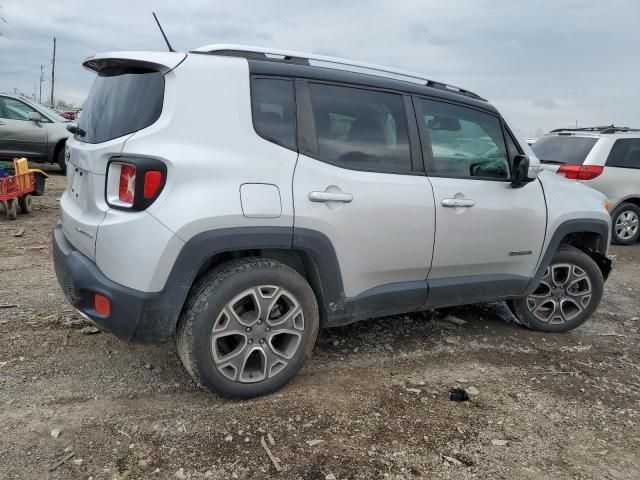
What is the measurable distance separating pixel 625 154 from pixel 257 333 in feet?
24.9

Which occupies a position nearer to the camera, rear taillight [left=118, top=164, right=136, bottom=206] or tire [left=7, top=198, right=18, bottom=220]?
rear taillight [left=118, top=164, right=136, bottom=206]

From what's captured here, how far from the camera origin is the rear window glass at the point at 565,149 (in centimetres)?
819

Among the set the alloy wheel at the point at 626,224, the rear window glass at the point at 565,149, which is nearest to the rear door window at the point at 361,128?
the rear window glass at the point at 565,149

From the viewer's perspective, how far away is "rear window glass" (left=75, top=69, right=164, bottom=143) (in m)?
2.76

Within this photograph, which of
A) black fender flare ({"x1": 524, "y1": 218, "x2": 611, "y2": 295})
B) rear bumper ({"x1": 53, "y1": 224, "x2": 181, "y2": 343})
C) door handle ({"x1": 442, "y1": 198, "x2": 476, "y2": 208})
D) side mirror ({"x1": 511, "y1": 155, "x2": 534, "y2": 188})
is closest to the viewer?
rear bumper ({"x1": 53, "y1": 224, "x2": 181, "y2": 343})

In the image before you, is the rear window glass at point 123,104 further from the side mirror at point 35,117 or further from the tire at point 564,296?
the side mirror at point 35,117

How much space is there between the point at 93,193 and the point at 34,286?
248cm

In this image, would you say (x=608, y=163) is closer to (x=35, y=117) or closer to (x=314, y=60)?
(x=314, y=60)

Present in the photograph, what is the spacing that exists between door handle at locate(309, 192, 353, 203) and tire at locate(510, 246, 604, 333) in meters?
2.04

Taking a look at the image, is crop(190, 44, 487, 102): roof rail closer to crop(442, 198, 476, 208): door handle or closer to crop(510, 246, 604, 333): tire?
crop(442, 198, 476, 208): door handle

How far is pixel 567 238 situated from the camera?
177 inches

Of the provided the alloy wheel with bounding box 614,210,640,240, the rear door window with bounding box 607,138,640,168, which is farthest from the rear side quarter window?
the alloy wheel with bounding box 614,210,640,240

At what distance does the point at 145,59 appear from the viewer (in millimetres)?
2801

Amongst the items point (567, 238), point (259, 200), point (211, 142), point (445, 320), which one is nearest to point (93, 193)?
point (211, 142)
